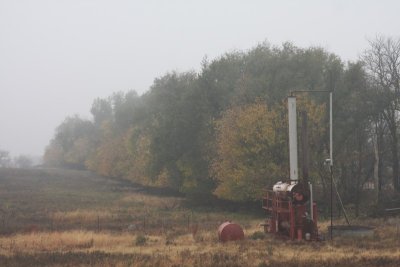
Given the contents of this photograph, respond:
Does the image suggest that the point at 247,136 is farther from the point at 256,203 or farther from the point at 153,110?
the point at 153,110

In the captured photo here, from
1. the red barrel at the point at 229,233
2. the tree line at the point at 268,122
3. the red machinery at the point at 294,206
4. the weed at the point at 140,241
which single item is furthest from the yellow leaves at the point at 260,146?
the weed at the point at 140,241

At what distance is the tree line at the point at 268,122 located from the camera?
39594 mm

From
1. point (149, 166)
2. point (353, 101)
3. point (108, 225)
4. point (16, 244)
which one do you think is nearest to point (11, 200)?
point (149, 166)

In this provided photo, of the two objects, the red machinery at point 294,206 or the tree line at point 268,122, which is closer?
the red machinery at point 294,206

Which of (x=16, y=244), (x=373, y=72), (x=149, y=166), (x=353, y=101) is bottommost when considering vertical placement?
(x=16, y=244)

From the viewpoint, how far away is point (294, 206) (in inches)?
899

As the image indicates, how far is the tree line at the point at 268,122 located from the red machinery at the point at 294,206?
45.6ft

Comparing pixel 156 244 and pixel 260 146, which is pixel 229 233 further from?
pixel 260 146

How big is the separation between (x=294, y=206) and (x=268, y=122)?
55.7ft

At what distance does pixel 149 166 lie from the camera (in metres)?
63.4

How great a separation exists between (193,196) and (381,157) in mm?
20410

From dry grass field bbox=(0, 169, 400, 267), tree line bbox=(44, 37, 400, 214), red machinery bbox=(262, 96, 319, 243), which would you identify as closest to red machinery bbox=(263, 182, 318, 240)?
red machinery bbox=(262, 96, 319, 243)

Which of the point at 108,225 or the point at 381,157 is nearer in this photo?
the point at 108,225

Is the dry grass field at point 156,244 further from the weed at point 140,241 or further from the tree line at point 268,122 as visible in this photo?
the tree line at point 268,122
